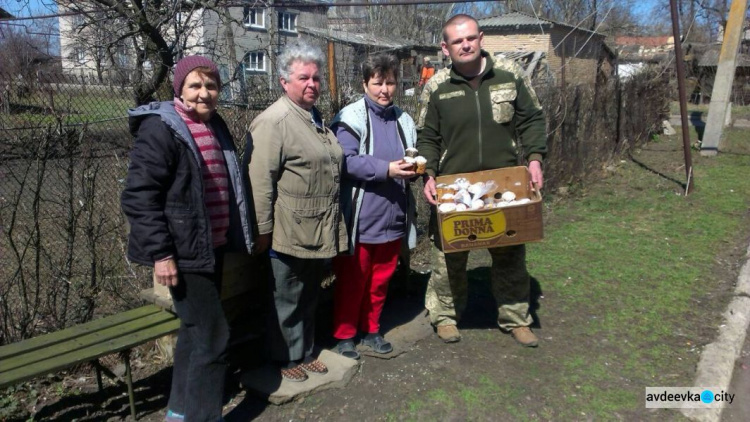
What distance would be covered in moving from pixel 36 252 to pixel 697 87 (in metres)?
35.4

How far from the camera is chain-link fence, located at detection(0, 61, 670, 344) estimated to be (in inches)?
137

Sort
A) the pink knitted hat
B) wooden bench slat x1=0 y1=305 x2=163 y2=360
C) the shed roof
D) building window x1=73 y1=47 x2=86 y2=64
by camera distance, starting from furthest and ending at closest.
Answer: the shed roof → building window x1=73 y1=47 x2=86 y2=64 → wooden bench slat x1=0 y1=305 x2=163 y2=360 → the pink knitted hat

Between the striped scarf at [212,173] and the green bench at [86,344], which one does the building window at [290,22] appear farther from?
the striped scarf at [212,173]

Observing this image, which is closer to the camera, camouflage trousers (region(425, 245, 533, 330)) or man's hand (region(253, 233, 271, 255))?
man's hand (region(253, 233, 271, 255))

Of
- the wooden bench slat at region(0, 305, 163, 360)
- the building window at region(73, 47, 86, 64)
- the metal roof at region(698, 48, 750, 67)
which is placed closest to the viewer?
the wooden bench slat at region(0, 305, 163, 360)

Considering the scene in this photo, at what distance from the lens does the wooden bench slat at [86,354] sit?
265cm

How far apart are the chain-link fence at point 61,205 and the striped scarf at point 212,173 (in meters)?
1.28

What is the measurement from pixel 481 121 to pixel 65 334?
261 cm

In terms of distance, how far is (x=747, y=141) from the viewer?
44.0ft

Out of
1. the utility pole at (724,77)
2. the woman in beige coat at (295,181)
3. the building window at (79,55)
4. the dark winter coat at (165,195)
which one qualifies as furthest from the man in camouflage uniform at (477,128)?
the utility pole at (724,77)

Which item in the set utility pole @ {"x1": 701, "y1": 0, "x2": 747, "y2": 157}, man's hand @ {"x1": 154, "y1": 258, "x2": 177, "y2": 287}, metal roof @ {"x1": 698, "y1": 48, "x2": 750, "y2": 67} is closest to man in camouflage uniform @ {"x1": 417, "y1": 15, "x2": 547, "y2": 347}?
man's hand @ {"x1": 154, "y1": 258, "x2": 177, "y2": 287}

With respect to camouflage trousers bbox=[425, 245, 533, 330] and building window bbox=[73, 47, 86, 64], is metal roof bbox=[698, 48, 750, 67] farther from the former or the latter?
camouflage trousers bbox=[425, 245, 533, 330]

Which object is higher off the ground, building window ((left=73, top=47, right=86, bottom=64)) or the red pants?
building window ((left=73, top=47, right=86, bottom=64))

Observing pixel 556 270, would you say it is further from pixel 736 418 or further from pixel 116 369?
pixel 116 369
